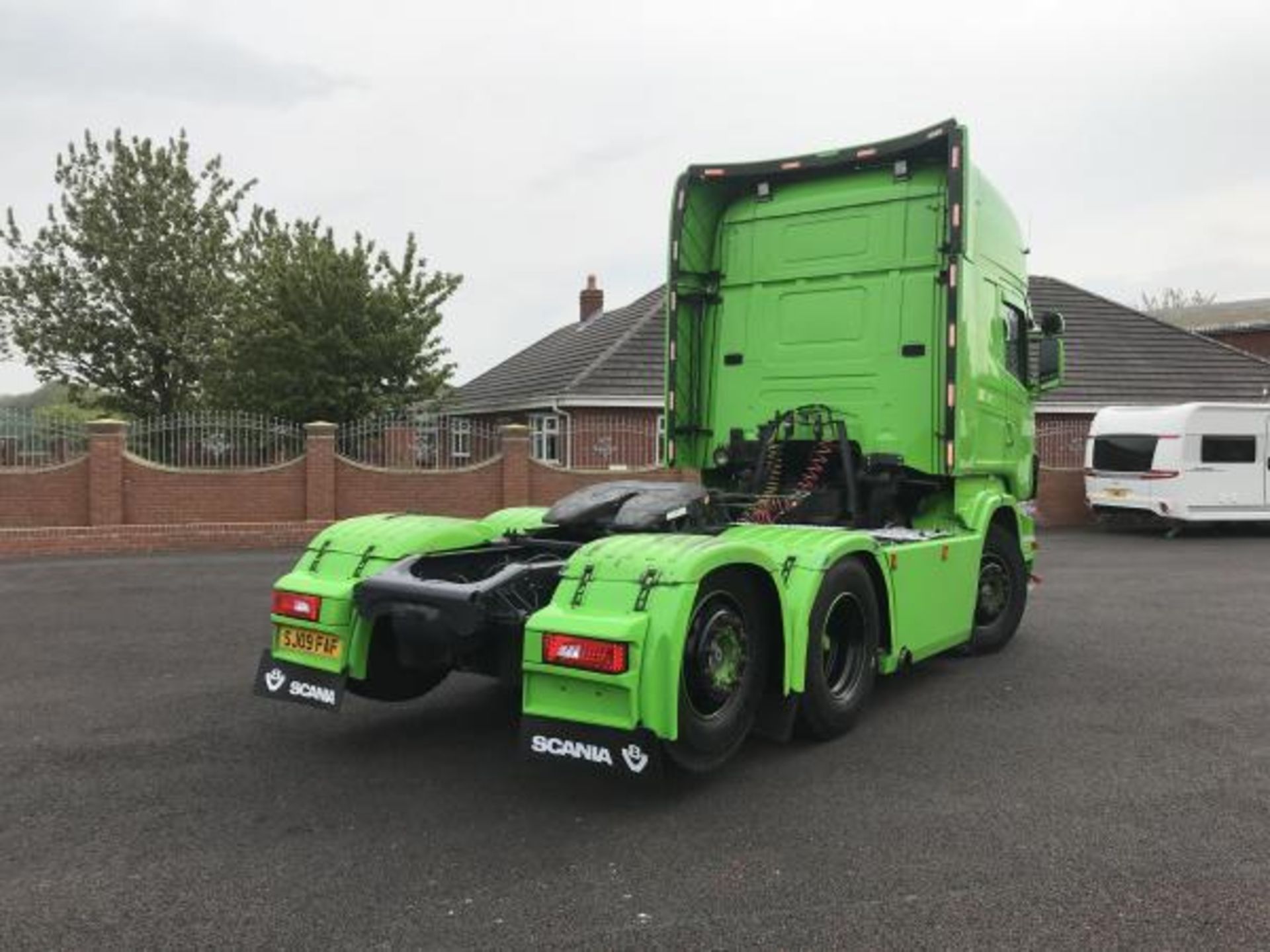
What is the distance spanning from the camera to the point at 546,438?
2225cm

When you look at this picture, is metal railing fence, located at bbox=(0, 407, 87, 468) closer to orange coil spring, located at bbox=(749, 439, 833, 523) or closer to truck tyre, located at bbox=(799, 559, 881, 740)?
orange coil spring, located at bbox=(749, 439, 833, 523)

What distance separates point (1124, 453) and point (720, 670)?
16.9 meters

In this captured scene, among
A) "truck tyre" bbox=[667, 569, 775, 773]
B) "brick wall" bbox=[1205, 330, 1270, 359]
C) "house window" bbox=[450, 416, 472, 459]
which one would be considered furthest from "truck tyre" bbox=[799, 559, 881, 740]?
"brick wall" bbox=[1205, 330, 1270, 359]

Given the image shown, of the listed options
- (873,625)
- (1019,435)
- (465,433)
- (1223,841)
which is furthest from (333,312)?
(1223,841)

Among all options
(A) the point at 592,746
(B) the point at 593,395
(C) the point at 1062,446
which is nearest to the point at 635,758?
(A) the point at 592,746

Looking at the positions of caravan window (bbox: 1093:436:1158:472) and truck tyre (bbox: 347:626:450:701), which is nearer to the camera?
truck tyre (bbox: 347:626:450:701)

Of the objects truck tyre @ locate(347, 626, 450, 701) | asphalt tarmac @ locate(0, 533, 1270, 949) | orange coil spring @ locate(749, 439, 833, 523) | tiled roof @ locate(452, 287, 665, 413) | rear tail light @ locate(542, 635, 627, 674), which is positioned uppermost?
tiled roof @ locate(452, 287, 665, 413)

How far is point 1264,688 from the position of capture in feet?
22.2

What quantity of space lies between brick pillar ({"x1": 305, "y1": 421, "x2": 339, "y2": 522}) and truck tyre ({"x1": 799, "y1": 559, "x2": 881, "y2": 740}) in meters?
12.3

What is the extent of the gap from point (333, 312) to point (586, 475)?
27.0 feet

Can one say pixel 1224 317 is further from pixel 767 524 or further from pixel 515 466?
pixel 767 524

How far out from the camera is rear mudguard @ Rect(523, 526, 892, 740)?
163 inches

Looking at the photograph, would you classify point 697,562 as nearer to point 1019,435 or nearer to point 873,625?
point 873,625

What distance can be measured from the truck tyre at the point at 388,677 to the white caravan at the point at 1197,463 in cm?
1617
